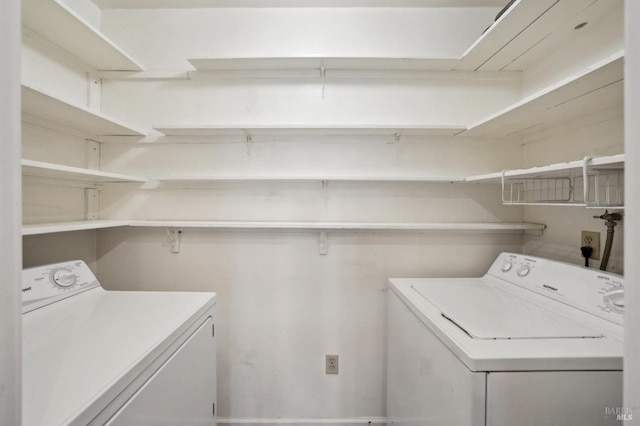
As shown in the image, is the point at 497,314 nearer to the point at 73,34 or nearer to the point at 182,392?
the point at 182,392

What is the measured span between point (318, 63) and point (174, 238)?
55.9 inches

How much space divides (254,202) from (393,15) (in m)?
1.49

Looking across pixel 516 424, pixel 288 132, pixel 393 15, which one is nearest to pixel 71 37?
pixel 288 132

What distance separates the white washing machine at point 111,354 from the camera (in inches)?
24.9

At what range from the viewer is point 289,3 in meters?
1.58

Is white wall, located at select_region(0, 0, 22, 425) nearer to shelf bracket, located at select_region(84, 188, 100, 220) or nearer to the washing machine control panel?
the washing machine control panel

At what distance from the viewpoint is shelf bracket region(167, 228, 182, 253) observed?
1618 mm

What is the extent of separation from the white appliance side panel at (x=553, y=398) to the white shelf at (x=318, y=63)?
1538mm

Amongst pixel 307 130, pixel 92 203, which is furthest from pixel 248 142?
pixel 92 203

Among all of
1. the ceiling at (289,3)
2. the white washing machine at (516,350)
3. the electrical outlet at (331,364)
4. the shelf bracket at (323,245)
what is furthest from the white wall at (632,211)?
the ceiling at (289,3)

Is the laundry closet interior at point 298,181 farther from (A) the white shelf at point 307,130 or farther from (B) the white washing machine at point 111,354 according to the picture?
(B) the white washing machine at point 111,354

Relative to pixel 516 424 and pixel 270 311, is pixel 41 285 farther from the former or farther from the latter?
pixel 516 424

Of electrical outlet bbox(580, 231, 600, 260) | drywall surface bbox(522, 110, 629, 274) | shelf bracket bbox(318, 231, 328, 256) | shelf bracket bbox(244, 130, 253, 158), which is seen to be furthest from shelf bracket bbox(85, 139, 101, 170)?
electrical outlet bbox(580, 231, 600, 260)

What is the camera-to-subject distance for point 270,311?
1.63 metres
